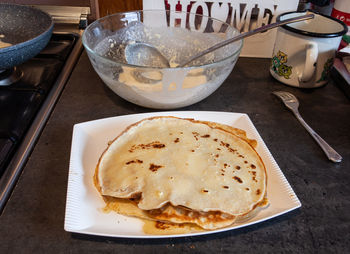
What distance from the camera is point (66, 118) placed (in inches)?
34.0

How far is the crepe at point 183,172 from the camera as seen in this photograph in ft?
1.83

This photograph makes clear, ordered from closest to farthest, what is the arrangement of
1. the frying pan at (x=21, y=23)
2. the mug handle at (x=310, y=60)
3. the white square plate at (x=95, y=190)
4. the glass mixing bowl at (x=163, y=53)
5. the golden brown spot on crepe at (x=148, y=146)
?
the white square plate at (x=95, y=190)
the golden brown spot on crepe at (x=148, y=146)
the glass mixing bowl at (x=163, y=53)
the mug handle at (x=310, y=60)
the frying pan at (x=21, y=23)

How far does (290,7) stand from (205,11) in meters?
0.30

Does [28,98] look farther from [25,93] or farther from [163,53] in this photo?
[163,53]

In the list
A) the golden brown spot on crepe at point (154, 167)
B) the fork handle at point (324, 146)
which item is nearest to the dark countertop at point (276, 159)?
the fork handle at point (324, 146)

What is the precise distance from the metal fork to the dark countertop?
0.05 feet

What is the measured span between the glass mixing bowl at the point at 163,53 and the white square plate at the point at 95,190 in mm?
72

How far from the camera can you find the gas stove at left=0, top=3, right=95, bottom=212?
27.5 inches

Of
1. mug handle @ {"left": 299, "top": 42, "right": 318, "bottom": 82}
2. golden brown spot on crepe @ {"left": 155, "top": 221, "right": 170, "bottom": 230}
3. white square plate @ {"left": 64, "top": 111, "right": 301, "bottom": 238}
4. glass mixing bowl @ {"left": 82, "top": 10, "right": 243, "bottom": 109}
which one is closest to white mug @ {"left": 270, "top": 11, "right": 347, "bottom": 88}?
mug handle @ {"left": 299, "top": 42, "right": 318, "bottom": 82}

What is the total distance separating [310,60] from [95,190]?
0.72 meters

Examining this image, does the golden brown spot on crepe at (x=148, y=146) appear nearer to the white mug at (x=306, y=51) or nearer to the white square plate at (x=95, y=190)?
the white square plate at (x=95, y=190)

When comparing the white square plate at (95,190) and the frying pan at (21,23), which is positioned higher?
the frying pan at (21,23)

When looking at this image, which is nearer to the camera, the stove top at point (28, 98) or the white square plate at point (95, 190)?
the white square plate at point (95, 190)

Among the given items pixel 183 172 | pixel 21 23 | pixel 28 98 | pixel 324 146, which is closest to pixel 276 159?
pixel 324 146
